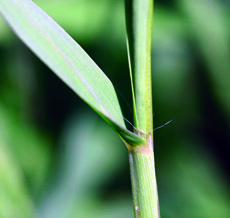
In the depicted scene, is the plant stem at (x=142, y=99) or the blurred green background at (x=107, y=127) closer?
the plant stem at (x=142, y=99)

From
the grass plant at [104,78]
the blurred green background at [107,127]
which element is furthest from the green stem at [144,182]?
the blurred green background at [107,127]

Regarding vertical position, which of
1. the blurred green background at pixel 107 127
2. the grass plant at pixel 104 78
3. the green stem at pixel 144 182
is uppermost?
the blurred green background at pixel 107 127

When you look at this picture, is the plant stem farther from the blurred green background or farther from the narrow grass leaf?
the blurred green background

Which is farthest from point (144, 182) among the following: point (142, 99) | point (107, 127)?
point (107, 127)

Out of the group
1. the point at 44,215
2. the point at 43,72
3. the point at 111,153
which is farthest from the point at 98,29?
the point at 44,215

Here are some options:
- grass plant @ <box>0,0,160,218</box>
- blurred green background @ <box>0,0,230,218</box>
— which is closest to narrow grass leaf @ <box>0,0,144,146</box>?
grass plant @ <box>0,0,160,218</box>

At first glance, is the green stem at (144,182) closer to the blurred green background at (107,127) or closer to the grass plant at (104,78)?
the grass plant at (104,78)

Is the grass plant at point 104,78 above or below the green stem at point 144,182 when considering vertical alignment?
above
